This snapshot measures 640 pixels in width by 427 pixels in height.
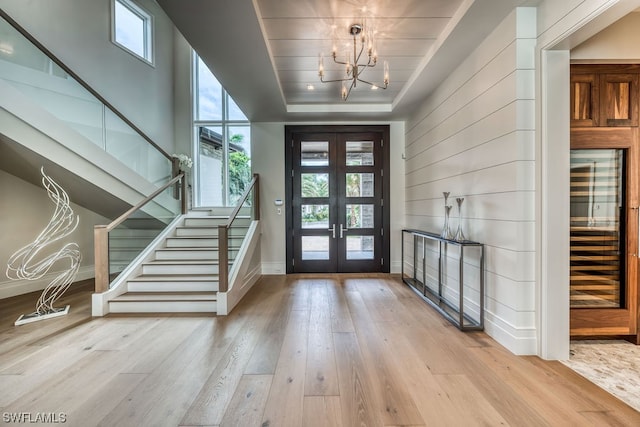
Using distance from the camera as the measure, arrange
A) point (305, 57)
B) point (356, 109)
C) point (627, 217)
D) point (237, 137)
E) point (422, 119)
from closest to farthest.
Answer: point (627, 217) → point (305, 57) → point (422, 119) → point (356, 109) → point (237, 137)

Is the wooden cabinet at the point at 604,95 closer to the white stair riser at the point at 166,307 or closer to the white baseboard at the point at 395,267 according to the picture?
the white baseboard at the point at 395,267

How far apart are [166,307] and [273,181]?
2.84 metres

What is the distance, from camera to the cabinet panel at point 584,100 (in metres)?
2.61

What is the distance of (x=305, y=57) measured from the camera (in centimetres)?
343

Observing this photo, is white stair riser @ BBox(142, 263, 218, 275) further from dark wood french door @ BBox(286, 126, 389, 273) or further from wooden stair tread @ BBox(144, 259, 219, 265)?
dark wood french door @ BBox(286, 126, 389, 273)

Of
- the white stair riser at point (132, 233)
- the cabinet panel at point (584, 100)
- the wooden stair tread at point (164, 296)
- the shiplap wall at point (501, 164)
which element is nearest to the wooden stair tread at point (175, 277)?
the wooden stair tread at point (164, 296)

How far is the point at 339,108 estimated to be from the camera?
4.89 m

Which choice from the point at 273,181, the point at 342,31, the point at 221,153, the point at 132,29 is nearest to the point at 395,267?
the point at 273,181

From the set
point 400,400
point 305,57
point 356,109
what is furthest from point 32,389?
point 356,109

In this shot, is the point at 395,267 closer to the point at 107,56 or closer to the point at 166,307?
the point at 166,307

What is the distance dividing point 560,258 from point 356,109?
3.63 meters

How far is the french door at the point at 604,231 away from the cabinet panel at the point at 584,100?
0.10m

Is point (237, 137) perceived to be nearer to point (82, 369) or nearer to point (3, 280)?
point (3, 280)

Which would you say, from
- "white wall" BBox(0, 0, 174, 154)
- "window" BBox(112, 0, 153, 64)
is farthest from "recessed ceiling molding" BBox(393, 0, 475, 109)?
"window" BBox(112, 0, 153, 64)
